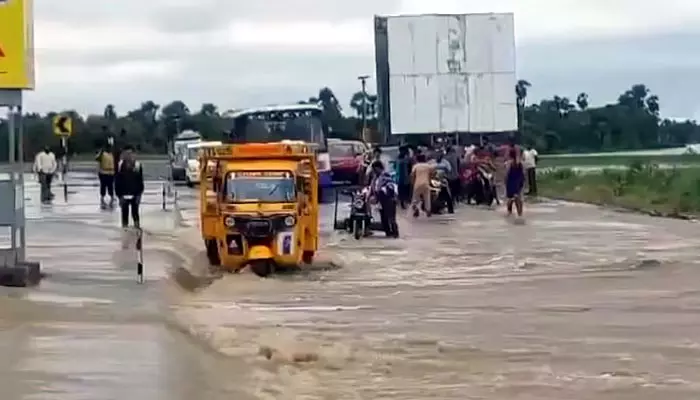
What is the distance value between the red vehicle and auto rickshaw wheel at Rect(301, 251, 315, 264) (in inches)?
941

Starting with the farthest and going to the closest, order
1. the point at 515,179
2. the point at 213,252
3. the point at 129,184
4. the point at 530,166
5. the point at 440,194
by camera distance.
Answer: the point at 530,166
the point at 440,194
the point at 515,179
the point at 129,184
the point at 213,252

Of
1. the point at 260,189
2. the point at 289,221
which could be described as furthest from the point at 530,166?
the point at 289,221

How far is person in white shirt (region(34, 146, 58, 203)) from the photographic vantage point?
1521 inches

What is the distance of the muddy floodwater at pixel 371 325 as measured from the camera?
1193 centimetres

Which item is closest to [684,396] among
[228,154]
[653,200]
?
[228,154]

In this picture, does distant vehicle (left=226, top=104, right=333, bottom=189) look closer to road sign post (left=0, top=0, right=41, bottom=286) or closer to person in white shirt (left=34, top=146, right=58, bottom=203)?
person in white shirt (left=34, top=146, right=58, bottom=203)

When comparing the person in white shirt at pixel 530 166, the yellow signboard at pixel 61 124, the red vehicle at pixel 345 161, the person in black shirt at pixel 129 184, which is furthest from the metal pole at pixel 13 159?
the red vehicle at pixel 345 161

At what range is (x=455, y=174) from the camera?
128 ft

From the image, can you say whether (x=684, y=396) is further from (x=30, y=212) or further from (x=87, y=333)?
(x=30, y=212)

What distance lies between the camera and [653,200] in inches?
1592

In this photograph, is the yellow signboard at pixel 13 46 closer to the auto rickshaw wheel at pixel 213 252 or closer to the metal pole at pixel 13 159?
the metal pole at pixel 13 159

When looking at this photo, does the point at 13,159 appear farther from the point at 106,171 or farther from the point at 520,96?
the point at 520,96

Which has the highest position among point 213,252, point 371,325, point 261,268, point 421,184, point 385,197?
point 421,184

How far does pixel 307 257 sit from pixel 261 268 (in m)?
1.14
